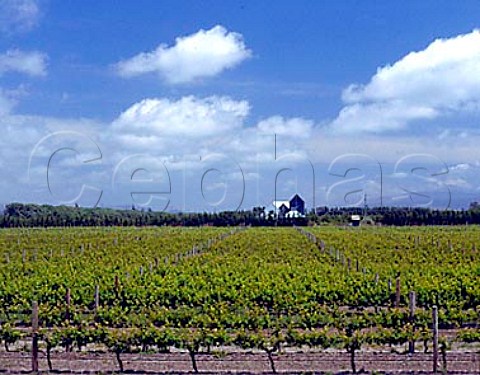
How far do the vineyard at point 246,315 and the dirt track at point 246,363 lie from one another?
22mm

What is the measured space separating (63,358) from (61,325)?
2775mm

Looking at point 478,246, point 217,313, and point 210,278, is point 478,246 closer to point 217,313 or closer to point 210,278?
point 210,278

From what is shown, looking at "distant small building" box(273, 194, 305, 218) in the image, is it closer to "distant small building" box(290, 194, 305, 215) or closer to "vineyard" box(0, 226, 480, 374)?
"distant small building" box(290, 194, 305, 215)

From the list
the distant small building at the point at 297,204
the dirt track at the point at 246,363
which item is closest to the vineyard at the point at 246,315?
the dirt track at the point at 246,363

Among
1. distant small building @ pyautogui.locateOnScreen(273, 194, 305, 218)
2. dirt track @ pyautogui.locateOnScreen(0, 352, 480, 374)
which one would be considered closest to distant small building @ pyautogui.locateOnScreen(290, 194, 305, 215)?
distant small building @ pyautogui.locateOnScreen(273, 194, 305, 218)

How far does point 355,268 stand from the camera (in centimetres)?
2520

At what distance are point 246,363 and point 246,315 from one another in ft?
7.59

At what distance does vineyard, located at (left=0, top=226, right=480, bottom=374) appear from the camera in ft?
34.5

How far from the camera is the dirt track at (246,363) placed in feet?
33.6

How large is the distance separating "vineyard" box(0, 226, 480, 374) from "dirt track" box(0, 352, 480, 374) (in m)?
0.02

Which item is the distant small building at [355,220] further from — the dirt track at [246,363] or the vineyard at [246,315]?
the dirt track at [246,363]

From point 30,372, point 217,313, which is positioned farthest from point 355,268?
point 30,372

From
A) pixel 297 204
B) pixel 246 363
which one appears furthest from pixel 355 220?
pixel 246 363

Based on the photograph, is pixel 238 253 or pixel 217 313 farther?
pixel 238 253
